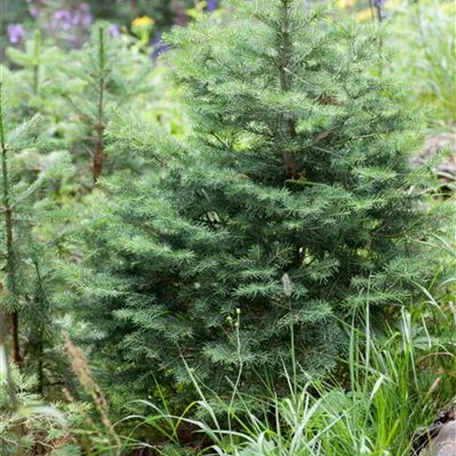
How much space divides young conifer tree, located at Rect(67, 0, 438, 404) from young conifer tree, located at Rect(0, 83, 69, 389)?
24cm

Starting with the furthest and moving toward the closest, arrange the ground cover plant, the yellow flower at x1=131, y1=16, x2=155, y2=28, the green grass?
the yellow flower at x1=131, y1=16, x2=155, y2=28, the ground cover plant, the green grass

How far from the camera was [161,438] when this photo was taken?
105 inches

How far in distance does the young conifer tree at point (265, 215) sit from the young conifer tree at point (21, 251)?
243 millimetres

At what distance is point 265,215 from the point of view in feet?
8.32

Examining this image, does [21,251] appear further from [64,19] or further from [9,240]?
[64,19]

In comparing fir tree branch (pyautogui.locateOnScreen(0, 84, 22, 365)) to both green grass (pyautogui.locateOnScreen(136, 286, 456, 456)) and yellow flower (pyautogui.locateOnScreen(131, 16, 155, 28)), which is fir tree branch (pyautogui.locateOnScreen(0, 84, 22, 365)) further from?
yellow flower (pyautogui.locateOnScreen(131, 16, 155, 28))

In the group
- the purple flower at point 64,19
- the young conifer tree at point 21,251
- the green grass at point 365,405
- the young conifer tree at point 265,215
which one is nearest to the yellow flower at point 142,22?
the purple flower at point 64,19

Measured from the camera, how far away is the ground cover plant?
7.81ft

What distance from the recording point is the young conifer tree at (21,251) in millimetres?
2602

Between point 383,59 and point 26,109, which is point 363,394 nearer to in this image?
point 383,59

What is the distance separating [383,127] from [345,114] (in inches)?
7.9

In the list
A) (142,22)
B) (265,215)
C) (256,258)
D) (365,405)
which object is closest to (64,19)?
(142,22)

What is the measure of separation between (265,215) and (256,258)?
0.17 m

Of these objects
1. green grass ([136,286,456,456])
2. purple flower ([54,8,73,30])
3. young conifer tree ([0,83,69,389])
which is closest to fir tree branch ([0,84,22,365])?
young conifer tree ([0,83,69,389])
